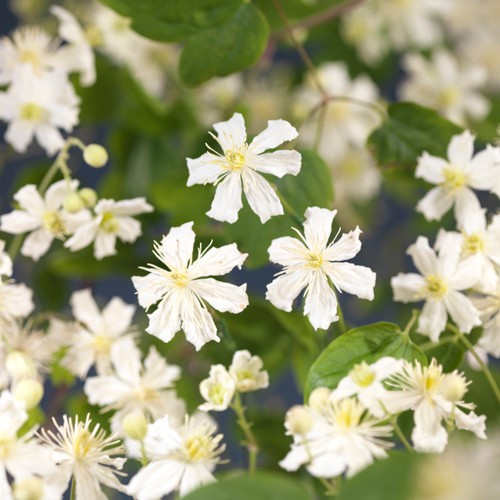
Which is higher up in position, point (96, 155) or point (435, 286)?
point (96, 155)

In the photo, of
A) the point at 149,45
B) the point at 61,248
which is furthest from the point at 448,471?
the point at 149,45

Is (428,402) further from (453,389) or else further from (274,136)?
(274,136)

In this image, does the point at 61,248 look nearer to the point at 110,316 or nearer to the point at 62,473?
the point at 110,316

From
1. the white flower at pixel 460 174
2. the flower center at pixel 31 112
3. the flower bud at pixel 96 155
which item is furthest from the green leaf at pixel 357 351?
the flower center at pixel 31 112

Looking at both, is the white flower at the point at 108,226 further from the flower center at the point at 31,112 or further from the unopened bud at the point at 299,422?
the unopened bud at the point at 299,422

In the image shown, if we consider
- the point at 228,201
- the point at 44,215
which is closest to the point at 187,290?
the point at 228,201
